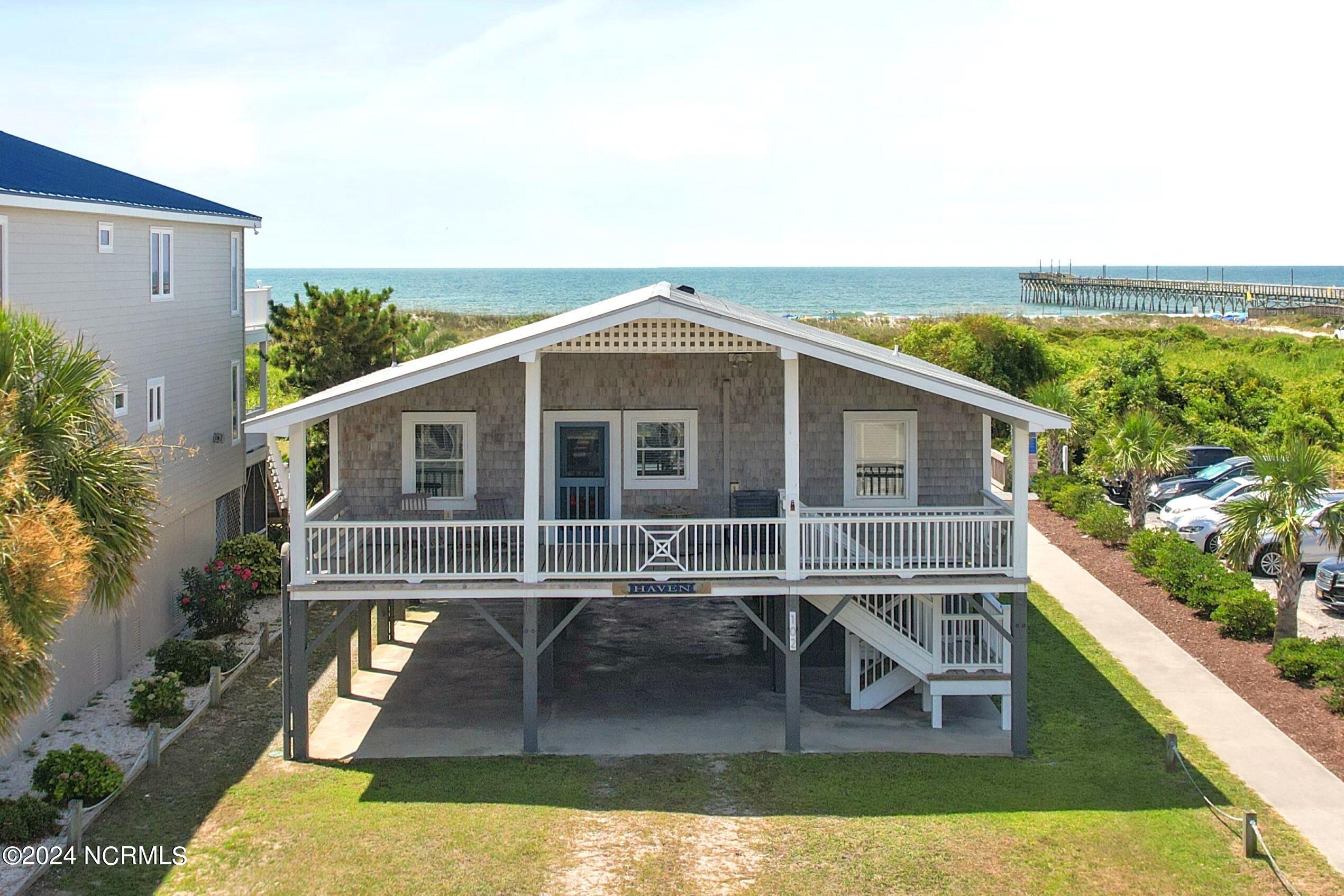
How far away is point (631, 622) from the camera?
2553 cm

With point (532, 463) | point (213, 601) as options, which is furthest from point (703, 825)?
point (213, 601)

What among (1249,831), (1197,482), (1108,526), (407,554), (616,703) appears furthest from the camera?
(1197,482)

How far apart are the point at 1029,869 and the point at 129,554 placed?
394 inches

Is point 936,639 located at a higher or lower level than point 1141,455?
lower

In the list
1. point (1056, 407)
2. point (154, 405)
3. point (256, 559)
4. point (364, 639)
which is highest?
point (154, 405)

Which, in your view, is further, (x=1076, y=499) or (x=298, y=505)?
(x=1076, y=499)

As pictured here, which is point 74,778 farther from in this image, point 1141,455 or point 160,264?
point 1141,455

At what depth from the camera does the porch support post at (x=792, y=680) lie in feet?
58.6

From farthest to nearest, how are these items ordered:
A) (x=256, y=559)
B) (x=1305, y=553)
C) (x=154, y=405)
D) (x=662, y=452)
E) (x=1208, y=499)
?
(x=1208, y=499)
(x=256, y=559)
(x=1305, y=553)
(x=154, y=405)
(x=662, y=452)

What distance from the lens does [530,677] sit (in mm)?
18031

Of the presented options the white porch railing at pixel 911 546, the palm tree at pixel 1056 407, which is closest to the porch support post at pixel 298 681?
the white porch railing at pixel 911 546

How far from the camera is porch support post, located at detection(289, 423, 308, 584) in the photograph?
17.6 meters

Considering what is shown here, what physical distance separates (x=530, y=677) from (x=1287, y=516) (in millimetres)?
12607

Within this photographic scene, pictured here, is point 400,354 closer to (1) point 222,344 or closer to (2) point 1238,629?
(1) point 222,344
